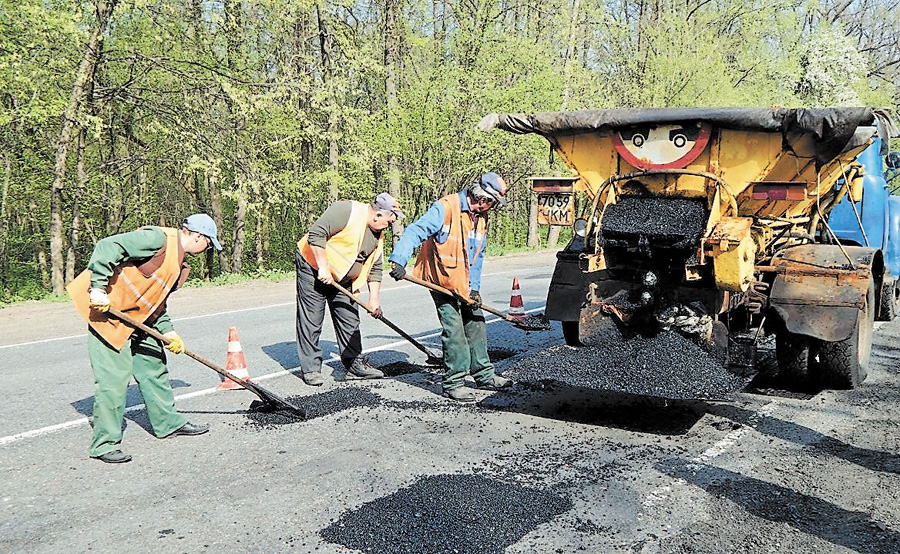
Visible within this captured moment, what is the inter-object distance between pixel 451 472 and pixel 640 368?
1.62m

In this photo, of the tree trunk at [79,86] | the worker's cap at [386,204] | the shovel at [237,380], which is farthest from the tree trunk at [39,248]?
the shovel at [237,380]

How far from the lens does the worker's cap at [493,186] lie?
18.3 ft

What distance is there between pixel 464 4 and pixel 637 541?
59.3ft

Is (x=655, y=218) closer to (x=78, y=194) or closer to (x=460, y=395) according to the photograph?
(x=460, y=395)

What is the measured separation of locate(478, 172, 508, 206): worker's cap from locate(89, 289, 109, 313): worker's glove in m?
2.77

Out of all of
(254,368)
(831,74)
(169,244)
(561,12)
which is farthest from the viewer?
(831,74)

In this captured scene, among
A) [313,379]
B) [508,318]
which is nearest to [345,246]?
[313,379]

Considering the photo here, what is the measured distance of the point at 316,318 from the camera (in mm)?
6133

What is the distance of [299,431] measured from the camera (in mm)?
4742

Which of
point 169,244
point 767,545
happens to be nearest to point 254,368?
point 169,244

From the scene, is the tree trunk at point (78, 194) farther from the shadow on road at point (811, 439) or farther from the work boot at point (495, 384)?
the shadow on road at point (811, 439)

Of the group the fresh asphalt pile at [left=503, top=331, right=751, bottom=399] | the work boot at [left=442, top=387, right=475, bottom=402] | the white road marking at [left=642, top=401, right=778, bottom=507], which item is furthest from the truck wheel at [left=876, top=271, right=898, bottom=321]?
the work boot at [left=442, top=387, right=475, bottom=402]

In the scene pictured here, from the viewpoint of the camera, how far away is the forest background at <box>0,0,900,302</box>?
13.7 m

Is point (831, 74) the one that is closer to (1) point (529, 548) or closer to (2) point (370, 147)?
(2) point (370, 147)
